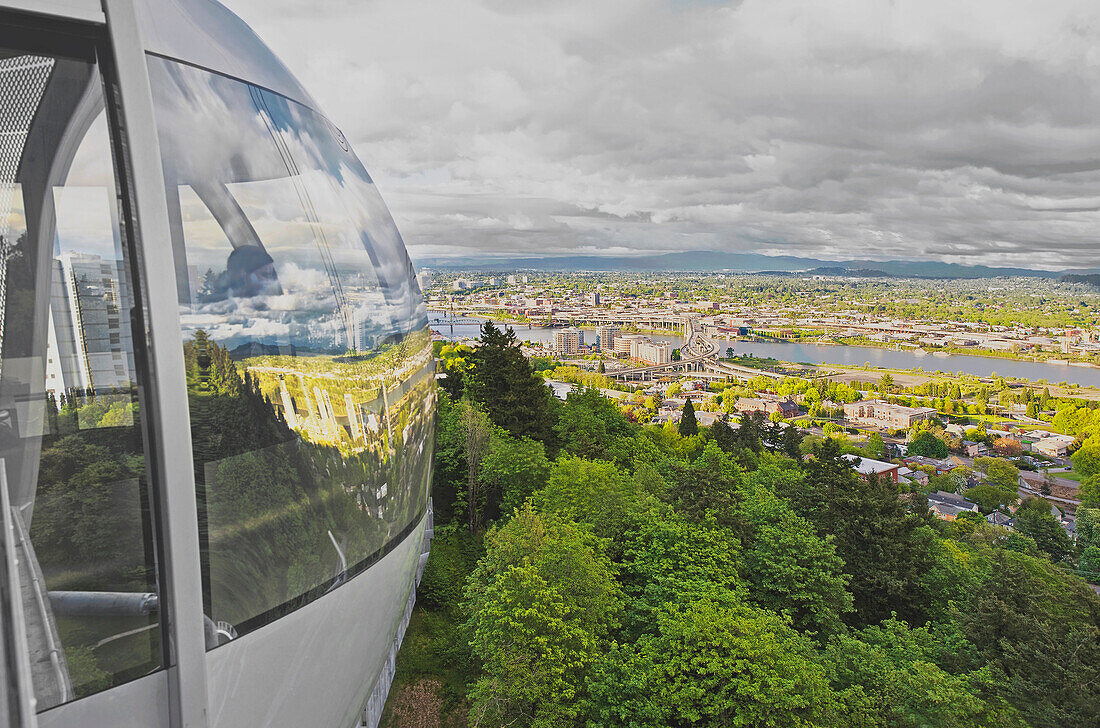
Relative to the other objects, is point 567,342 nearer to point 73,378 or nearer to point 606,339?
point 606,339

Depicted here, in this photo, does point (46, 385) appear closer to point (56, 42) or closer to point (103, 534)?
point (103, 534)

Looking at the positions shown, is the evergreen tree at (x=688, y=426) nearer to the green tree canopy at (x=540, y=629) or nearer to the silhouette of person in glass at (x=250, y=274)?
the green tree canopy at (x=540, y=629)

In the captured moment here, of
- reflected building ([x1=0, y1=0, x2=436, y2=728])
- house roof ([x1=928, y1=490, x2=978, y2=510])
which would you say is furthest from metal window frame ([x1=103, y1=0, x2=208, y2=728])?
house roof ([x1=928, y1=490, x2=978, y2=510])

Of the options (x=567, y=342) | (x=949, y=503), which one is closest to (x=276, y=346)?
(x=949, y=503)

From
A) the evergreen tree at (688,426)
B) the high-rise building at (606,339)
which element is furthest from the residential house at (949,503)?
the high-rise building at (606,339)

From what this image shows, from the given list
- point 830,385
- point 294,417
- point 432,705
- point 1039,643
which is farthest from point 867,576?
point 830,385
